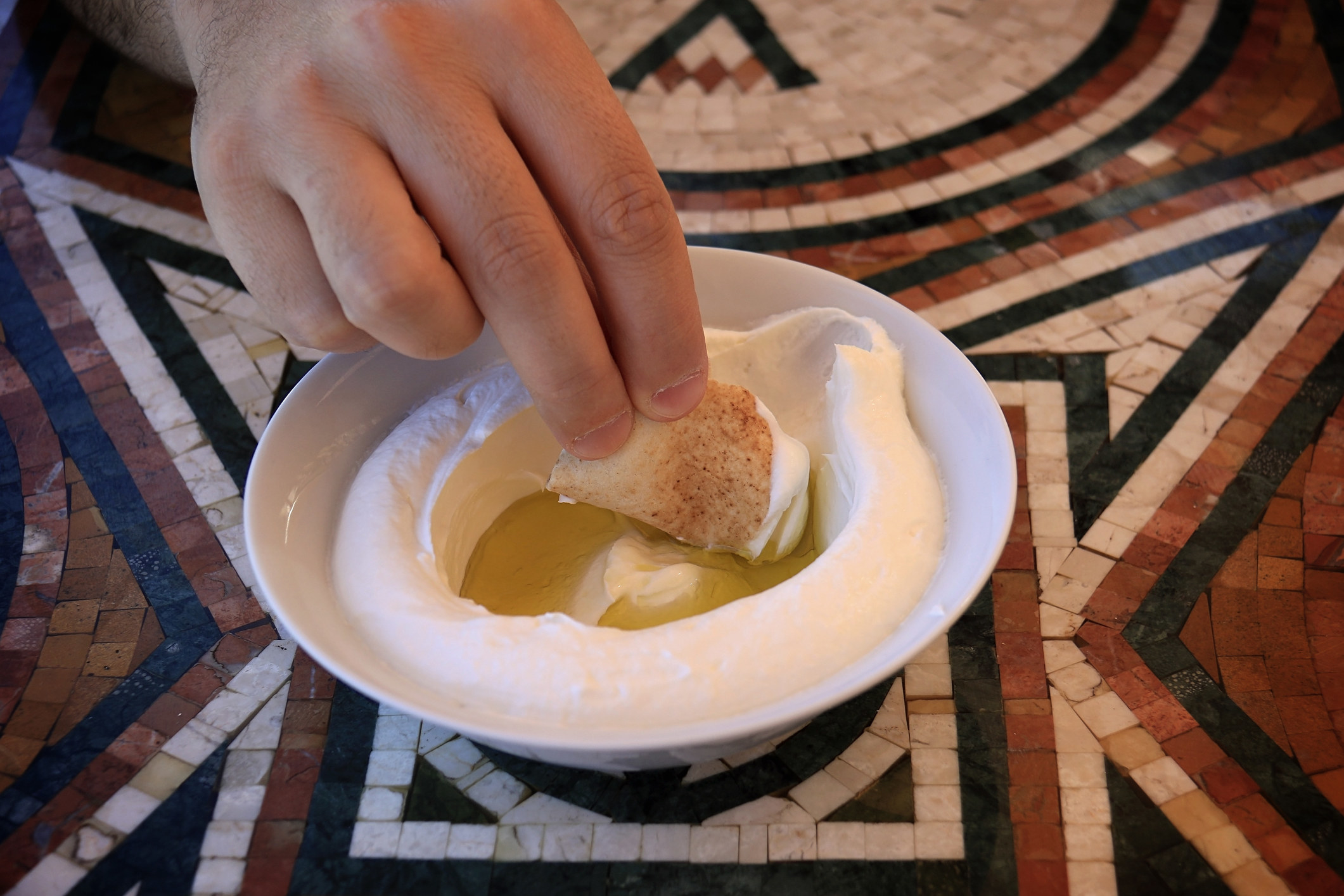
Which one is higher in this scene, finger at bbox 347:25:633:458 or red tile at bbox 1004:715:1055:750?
finger at bbox 347:25:633:458

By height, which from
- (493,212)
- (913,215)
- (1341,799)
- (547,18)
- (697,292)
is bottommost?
(1341,799)

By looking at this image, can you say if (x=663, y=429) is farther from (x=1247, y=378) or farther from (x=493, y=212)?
(x=1247, y=378)

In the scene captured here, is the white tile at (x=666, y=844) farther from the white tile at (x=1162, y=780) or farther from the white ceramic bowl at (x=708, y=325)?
the white tile at (x=1162, y=780)

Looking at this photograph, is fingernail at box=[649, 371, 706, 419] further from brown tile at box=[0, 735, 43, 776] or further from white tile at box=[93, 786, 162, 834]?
brown tile at box=[0, 735, 43, 776]

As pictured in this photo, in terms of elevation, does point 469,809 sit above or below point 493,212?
below

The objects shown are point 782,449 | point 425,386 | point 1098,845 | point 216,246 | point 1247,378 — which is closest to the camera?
point 1098,845

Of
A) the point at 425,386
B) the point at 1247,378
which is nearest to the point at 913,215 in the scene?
the point at 1247,378

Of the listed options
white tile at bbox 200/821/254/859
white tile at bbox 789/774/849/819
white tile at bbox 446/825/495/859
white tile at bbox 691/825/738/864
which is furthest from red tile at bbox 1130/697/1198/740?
white tile at bbox 200/821/254/859
